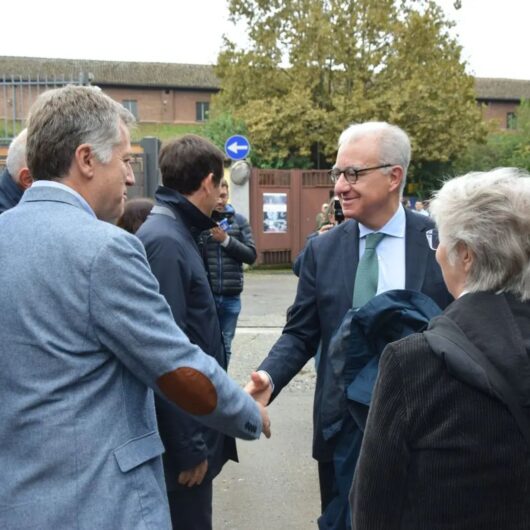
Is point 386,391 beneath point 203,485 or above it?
above

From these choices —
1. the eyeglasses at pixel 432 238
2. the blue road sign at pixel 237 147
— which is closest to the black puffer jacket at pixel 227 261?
the eyeglasses at pixel 432 238

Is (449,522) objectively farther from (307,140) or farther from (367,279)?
(307,140)

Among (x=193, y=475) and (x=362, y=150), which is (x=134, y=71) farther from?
(x=193, y=475)

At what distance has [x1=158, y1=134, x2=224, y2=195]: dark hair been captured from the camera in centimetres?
318

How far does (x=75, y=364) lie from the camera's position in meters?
1.79

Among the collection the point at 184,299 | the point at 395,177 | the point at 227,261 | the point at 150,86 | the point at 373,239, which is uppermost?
the point at 150,86

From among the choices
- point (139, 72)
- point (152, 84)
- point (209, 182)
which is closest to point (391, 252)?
point (209, 182)

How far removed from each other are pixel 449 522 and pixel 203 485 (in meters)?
1.42

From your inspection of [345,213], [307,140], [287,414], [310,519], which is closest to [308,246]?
[345,213]

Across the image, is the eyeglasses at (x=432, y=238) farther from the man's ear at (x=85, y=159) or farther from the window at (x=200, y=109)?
the window at (x=200, y=109)

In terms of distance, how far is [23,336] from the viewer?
5.87 ft

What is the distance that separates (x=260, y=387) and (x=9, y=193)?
150 centimetres

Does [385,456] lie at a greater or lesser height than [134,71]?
lesser

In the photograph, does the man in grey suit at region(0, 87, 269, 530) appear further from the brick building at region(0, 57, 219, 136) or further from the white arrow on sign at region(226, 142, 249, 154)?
the brick building at region(0, 57, 219, 136)
